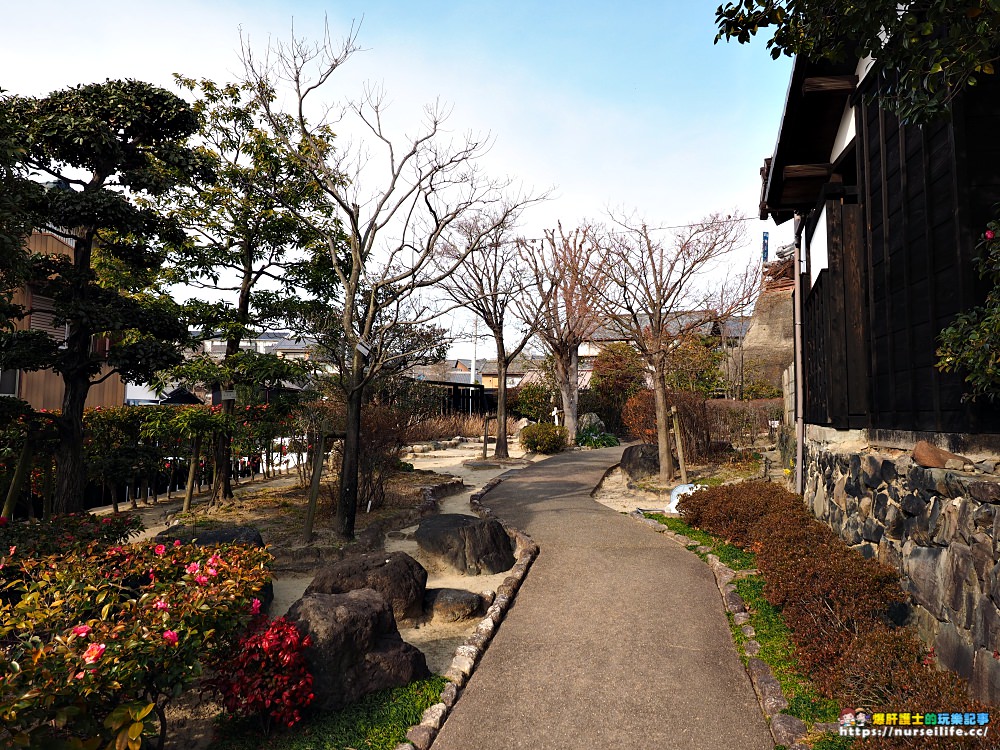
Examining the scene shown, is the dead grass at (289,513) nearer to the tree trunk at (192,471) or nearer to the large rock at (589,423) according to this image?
the tree trunk at (192,471)

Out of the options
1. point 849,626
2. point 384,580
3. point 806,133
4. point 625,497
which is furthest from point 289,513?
point 806,133

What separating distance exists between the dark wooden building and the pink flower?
5.01m

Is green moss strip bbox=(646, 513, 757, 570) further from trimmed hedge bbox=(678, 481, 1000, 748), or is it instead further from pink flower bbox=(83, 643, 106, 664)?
pink flower bbox=(83, 643, 106, 664)

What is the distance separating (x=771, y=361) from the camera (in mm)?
27297

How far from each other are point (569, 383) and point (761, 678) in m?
20.1

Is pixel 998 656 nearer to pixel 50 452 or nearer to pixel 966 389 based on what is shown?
pixel 966 389

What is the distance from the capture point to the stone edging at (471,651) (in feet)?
13.2

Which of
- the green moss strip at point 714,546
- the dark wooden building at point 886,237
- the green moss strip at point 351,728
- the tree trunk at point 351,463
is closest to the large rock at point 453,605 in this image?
the green moss strip at point 351,728

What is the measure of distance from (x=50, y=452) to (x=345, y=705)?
6.13 m

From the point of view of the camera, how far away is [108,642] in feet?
10.6

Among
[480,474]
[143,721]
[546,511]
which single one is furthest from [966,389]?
[480,474]

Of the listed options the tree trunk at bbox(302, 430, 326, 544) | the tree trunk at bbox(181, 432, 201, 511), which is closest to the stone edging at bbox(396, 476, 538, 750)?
the tree trunk at bbox(302, 430, 326, 544)

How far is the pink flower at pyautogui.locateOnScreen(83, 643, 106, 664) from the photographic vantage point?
9.93 ft

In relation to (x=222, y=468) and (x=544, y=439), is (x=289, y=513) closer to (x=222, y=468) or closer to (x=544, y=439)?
(x=222, y=468)
